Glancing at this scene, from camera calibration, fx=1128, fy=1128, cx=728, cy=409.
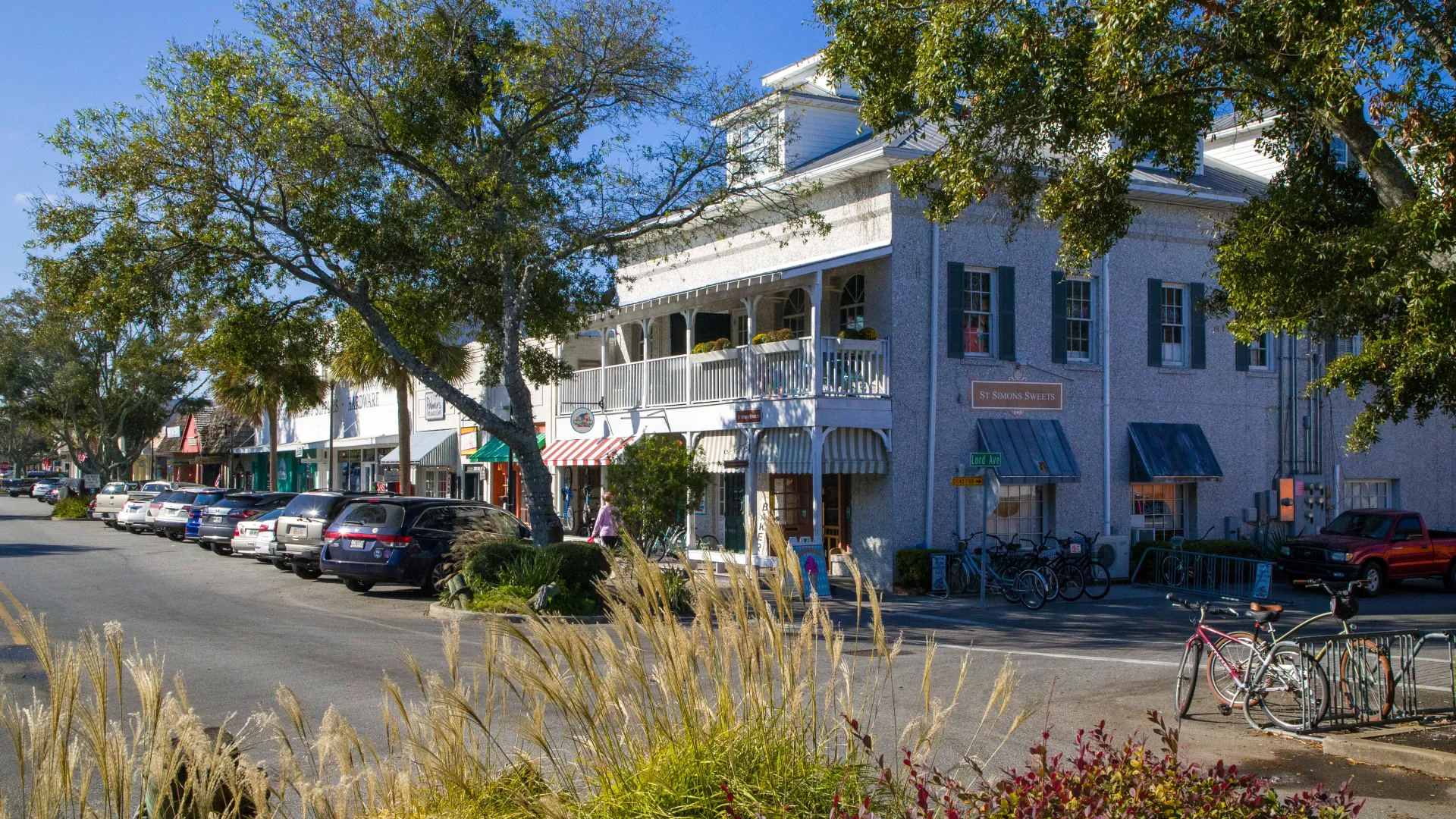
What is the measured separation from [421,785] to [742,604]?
1450 millimetres

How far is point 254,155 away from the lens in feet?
58.4

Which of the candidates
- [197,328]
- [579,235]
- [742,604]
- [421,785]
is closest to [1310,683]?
[742,604]

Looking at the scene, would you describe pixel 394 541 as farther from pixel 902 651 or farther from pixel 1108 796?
pixel 1108 796

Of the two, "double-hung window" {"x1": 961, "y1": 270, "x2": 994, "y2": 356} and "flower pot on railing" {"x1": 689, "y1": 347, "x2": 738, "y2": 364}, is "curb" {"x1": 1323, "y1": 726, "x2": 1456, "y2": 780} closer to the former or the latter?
"double-hung window" {"x1": 961, "y1": 270, "x2": 994, "y2": 356}

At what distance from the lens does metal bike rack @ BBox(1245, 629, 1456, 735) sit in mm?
9109

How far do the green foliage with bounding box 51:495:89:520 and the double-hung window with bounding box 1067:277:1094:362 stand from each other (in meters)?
43.0

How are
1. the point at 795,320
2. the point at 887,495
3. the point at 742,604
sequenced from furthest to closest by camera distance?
the point at 795,320 → the point at 887,495 → the point at 742,604

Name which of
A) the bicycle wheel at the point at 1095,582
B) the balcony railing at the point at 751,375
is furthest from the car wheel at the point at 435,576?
the bicycle wheel at the point at 1095,582

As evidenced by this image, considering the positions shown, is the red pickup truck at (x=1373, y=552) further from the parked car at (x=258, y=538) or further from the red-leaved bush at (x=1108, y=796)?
the parked car at (x=258, y=538)

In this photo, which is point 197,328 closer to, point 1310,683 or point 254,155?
point 254,155

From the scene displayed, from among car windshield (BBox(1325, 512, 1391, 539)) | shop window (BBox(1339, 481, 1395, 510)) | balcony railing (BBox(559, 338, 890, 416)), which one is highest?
balcony railing (BBox(559, 338, 890, 416))

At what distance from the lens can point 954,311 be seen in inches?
823

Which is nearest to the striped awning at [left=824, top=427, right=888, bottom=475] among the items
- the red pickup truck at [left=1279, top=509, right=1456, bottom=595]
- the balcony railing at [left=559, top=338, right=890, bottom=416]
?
the balcony railing at [left=559, top=338, right=890, bottom=416]

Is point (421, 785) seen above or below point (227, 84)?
below
